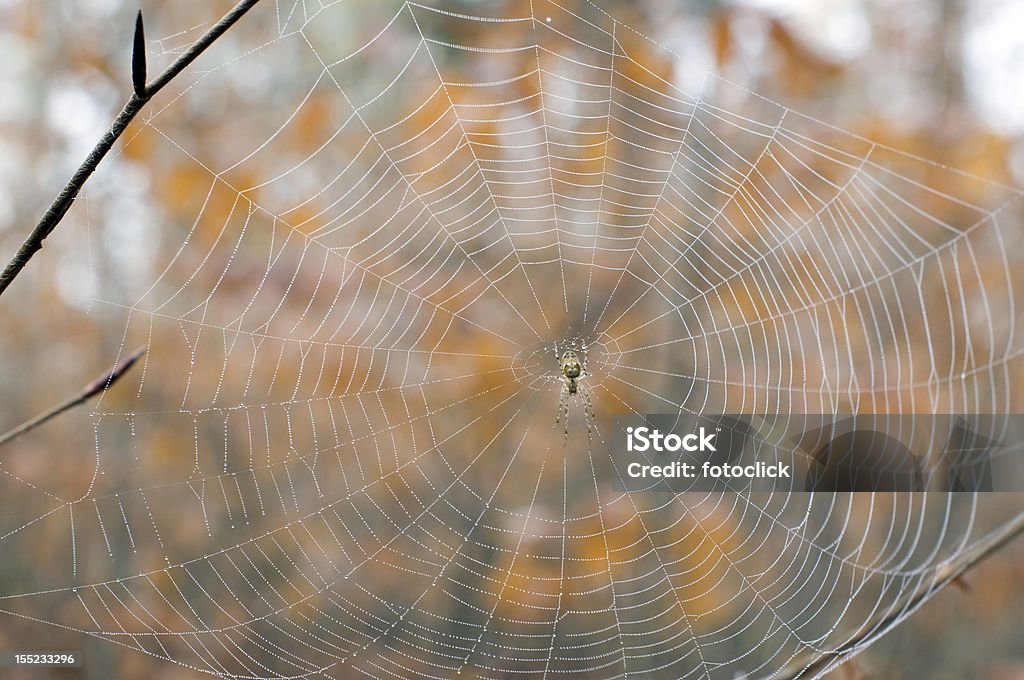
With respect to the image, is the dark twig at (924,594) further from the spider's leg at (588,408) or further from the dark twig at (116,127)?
the spider's leg at (588,408)

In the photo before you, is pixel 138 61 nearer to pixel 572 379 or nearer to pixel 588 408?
pixel 572 379

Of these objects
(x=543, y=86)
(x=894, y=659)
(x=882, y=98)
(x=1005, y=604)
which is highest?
(x=882, y=98)

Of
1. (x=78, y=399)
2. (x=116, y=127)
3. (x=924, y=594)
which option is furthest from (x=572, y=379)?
(x=116, y=127)

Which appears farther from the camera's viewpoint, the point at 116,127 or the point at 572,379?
the point at 572,379

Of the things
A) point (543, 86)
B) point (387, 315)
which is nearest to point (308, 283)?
point (387, 315)

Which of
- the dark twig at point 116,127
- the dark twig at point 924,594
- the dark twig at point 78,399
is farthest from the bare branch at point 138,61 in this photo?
the dark twig at point 924,594

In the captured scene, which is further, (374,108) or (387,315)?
(374,108)

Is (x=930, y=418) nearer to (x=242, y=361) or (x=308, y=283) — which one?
(x=308, y=283)
